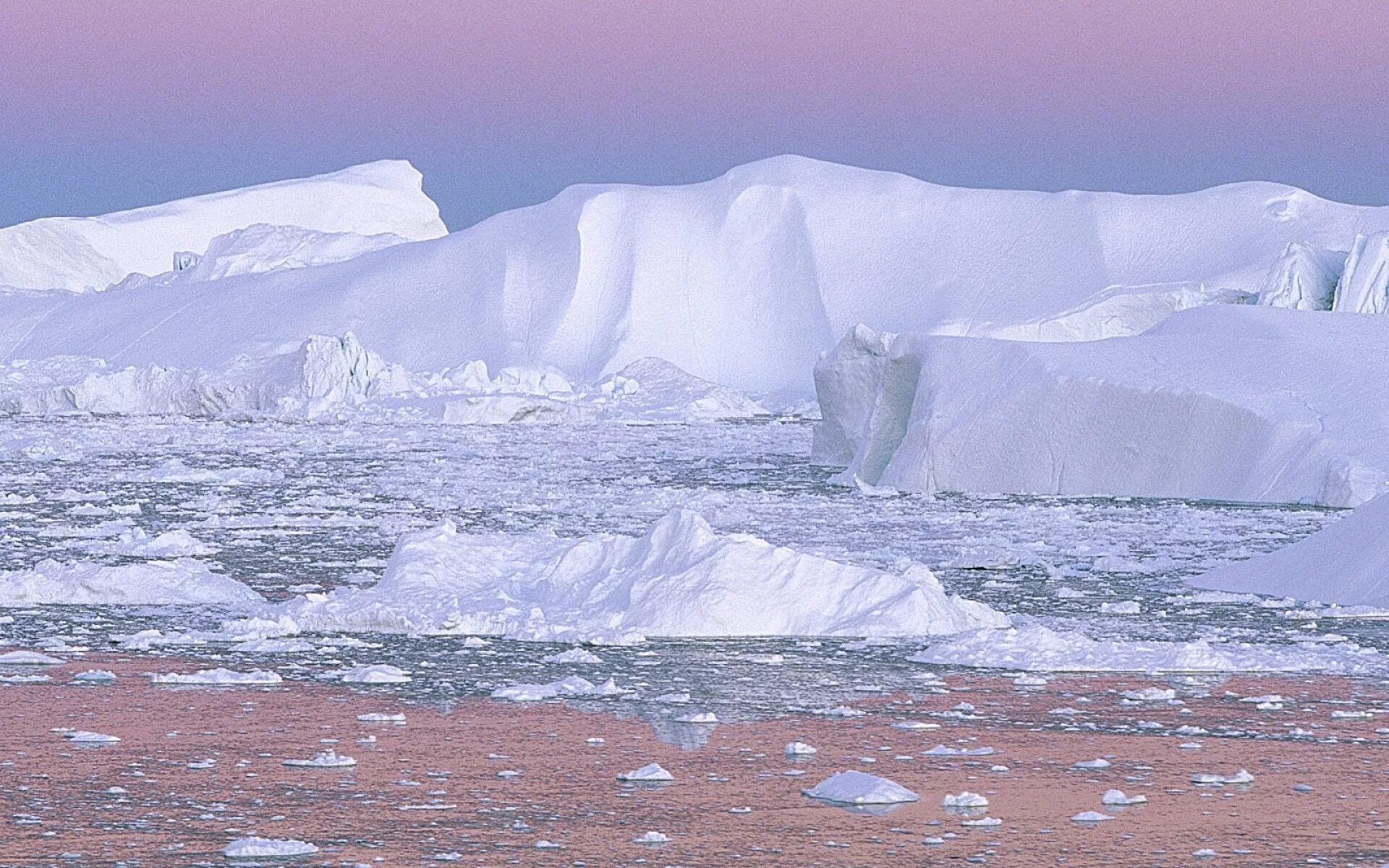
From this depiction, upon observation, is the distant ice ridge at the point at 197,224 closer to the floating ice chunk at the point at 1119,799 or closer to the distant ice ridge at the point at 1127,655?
the distant ice ridge at the point at 1127,655

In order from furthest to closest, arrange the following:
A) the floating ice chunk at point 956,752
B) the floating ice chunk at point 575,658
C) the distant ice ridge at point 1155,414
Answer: the distant ice ridge at point 1155,414
the floating ice chunk at point 575,658
the floating ice chunk at point 956,752

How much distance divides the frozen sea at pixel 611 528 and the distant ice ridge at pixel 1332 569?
426 millimetres

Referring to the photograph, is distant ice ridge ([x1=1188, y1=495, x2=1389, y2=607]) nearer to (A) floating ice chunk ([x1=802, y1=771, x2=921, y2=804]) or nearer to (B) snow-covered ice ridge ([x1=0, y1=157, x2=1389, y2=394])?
(A) floating ice chunk ([x1=802, y1=771, x2=921, y2=804])

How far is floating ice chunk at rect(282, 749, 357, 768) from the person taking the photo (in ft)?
18.7

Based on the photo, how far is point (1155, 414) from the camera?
1612cm

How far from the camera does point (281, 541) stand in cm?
1280

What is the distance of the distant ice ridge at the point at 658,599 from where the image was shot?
8555mm

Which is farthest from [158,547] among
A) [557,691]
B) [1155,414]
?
[1155,414]

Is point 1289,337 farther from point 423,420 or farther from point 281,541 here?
point 423,420

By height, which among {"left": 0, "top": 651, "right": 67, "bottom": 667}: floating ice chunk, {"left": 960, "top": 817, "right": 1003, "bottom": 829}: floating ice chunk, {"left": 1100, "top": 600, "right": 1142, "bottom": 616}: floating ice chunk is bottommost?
{"left": 0, "top": 651, "right": 67, "bottom": 667}: floating ice chunk

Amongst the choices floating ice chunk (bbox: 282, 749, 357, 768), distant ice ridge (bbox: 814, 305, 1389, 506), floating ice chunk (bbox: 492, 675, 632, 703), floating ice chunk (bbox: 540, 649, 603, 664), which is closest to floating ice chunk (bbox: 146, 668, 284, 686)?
floating ice chunk (bbox: 492, 675, 632, 703)

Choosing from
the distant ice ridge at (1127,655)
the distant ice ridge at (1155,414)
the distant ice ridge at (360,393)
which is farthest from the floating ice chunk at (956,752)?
the distant ice ridge at (360,393)

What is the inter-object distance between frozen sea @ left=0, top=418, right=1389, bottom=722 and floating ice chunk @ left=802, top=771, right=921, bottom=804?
3.92 feet

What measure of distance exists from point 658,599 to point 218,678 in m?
2.21
